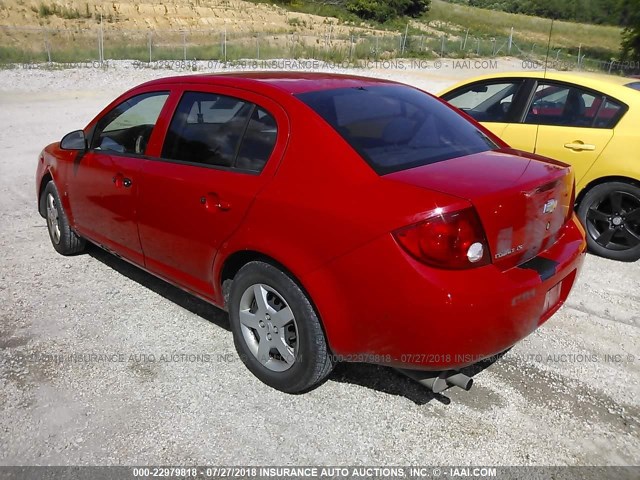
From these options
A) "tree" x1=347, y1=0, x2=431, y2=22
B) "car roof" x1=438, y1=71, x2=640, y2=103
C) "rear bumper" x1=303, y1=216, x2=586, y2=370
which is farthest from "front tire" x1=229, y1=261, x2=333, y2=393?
"tree" x1=347, y1=0, x2=431, y2=22

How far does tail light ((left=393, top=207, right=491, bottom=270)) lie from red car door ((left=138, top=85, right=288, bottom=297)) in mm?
904

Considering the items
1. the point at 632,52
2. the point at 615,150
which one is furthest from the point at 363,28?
the point at 615,150

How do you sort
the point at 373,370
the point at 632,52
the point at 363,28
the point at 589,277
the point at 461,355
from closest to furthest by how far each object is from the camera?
the point at 461,355, the point at 373,370, the point at 589,277, the point at 632,52, the point at 363,28

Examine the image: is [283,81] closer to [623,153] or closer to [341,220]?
[341,220]

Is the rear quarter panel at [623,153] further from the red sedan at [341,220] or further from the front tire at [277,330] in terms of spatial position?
the front tire at [277,330]

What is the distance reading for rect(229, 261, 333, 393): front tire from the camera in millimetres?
2787

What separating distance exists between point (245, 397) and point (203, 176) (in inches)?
50.4

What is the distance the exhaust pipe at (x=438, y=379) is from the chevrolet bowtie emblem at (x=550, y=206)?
0.93m

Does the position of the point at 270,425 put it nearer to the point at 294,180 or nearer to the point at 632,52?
the point at 294,180

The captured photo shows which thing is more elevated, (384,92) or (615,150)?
(384,92)

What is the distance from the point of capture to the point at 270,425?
2869 millimetres

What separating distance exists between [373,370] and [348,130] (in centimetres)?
144

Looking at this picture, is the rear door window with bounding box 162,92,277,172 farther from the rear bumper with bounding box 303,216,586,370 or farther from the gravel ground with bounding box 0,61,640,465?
the gravel ground with bounding box 0,61,640,465

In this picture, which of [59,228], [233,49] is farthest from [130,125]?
[233,49]
